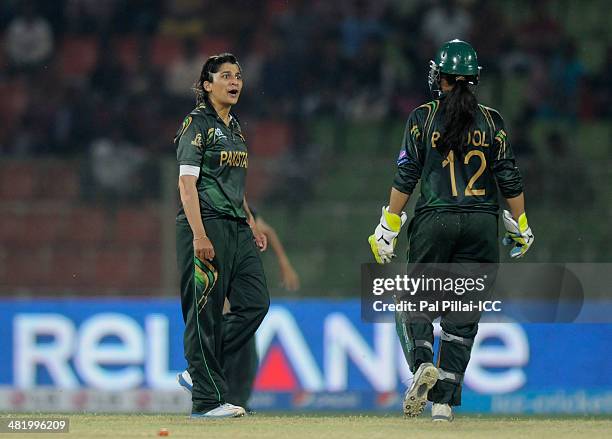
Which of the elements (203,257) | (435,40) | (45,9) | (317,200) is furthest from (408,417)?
(45,9)

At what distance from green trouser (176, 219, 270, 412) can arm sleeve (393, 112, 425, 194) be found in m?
0.89

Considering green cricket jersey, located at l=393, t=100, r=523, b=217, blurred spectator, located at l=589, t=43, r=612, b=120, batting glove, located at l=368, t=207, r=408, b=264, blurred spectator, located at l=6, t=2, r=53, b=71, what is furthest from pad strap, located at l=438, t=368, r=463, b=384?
blurred spectator, located at l=6, t=2, r=53, b=71

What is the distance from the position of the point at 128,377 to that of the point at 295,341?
1.12 meters

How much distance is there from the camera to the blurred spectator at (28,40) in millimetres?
13352

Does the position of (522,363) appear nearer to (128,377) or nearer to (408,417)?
(408,417)

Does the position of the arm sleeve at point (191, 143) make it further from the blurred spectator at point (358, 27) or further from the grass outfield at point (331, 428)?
the blurred spectator at point (358, 27)

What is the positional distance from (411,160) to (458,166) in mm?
233

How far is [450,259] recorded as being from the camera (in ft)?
20.6

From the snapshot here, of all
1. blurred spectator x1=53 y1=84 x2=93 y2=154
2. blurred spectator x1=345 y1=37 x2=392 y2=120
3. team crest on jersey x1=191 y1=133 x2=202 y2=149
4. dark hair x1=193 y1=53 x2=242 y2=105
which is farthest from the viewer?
blurred spectator x1=345 y1=37 x2=392 y2=120

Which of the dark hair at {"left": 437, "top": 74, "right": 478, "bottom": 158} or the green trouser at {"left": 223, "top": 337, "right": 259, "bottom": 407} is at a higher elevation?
the dark hair at {"left": 437, "top": 74, "right": 478, "bottom": 158}

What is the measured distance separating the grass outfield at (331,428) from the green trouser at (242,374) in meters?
0.40

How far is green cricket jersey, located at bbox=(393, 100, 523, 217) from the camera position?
6191mm
